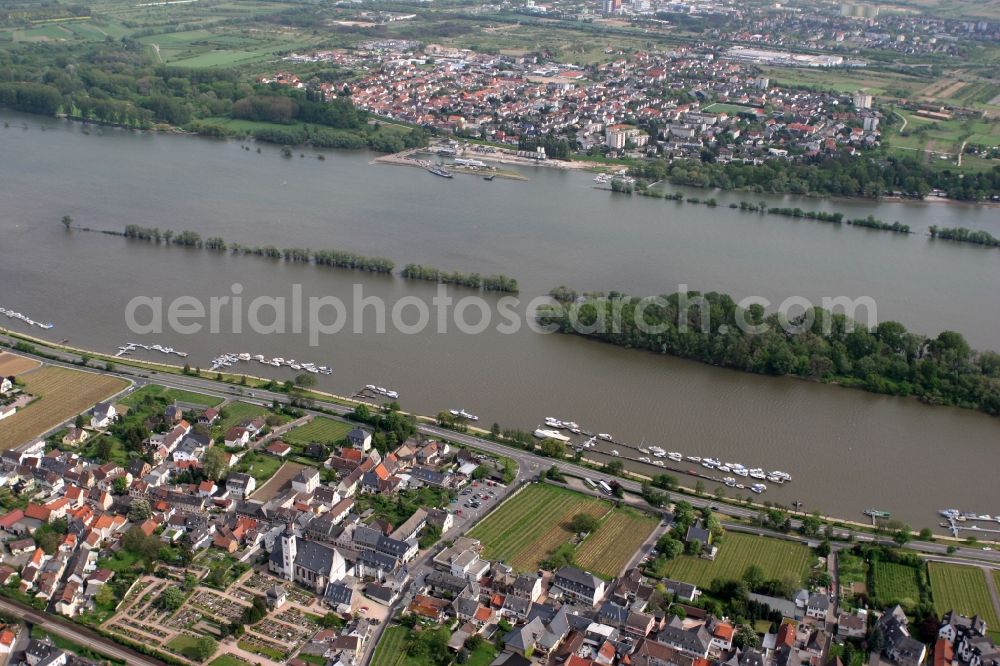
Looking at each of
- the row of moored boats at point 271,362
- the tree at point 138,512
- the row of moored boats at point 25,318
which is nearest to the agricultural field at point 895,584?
the tree at point 138,512

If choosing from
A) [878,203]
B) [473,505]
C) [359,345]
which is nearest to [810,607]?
[473,505]

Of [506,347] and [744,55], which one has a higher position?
[744,55]

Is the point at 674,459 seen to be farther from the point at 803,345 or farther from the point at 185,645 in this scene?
the point at 185,645

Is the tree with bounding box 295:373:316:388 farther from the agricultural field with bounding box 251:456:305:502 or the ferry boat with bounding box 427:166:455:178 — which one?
the ferry boat with bounding box 427:166:455:178

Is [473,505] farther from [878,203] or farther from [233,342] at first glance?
[878,203]

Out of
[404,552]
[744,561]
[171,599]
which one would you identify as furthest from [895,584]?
[171,599]

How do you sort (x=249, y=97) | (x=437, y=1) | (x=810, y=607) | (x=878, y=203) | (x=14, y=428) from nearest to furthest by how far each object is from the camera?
(x=810, y=607) < (x=14, y=428) < (x=878, y=203) < (x=249, y=97) < (x=437, y=1)

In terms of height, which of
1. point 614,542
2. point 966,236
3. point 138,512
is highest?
point 966,236
